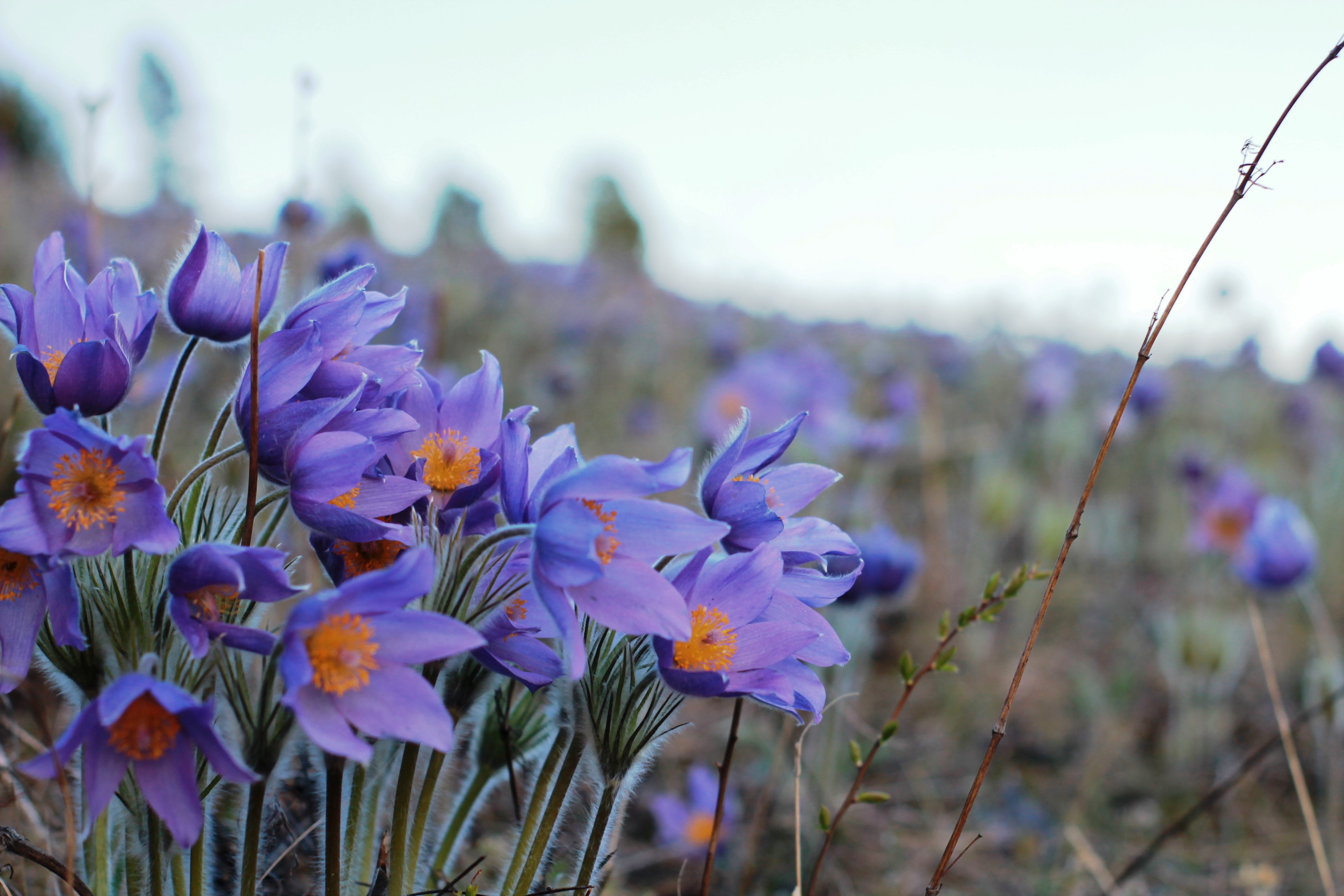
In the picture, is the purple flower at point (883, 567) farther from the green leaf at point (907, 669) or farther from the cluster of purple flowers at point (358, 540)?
the cluster of purple flowers at point (358, 540)

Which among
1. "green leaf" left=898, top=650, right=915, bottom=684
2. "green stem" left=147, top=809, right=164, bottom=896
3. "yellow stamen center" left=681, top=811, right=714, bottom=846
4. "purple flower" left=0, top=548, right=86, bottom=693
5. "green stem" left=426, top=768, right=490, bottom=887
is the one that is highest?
"purple flower" left=0, top=548, right=86, bottom=693

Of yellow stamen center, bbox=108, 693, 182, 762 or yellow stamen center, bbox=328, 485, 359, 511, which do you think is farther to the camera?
A: yellow stamen center, bbox=328, 485, 359, 511

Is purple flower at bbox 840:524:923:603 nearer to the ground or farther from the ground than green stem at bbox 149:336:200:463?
nearer to the ground

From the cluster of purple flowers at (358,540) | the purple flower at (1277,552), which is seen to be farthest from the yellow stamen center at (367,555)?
Result: the purple flower at (1277,552)

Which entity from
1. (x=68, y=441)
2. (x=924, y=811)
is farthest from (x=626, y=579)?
(x=924, y=811)

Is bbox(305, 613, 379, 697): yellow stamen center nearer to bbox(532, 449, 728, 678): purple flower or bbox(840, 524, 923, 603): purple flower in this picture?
bbox(532, 449, 728, 678): purple flower

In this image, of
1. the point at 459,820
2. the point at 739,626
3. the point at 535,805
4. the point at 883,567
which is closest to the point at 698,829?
the point at 883,567

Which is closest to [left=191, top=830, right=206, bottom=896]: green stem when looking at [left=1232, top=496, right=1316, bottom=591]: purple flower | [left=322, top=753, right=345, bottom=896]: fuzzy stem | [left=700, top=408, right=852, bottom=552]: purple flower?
[left=322, top=753, right=345, bottom=896]: fuzzy stem

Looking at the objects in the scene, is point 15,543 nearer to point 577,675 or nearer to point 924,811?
point 577,675
